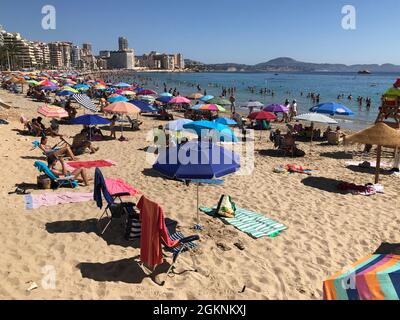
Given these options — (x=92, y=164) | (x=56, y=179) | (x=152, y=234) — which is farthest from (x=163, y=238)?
(x=92, y=164)

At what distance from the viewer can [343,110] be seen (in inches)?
570

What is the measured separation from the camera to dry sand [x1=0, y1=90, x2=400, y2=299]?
453 cm

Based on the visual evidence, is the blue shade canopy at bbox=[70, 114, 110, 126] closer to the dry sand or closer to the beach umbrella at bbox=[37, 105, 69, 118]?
the beach umbrella at bbox=[37, 105, 69, 118]

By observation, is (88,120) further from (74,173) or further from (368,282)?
(368,282)

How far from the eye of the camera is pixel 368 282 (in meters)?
2.95

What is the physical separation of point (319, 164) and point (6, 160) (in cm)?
934

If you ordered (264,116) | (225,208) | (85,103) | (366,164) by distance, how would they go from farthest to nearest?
(264,116), (85,103), (366,164), (225,208)

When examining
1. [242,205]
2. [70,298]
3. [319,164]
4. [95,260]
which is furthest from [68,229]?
[319,164]

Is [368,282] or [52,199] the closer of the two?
[368,282]

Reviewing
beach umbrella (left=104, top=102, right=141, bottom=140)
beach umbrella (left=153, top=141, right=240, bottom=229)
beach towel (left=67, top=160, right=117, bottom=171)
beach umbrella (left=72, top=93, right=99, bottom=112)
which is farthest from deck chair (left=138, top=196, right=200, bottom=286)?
beach umbrella (left=72, top=93, right=99, bottom=112)

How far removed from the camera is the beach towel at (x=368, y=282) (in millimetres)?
2850

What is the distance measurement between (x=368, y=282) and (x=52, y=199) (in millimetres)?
6105

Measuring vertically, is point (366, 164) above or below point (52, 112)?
below

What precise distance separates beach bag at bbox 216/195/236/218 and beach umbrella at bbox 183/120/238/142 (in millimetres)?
3024
